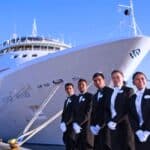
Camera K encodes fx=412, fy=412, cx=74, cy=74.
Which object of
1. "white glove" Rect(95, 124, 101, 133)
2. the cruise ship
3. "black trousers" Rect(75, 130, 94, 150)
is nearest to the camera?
"white glove" Rect(95, 124, 101, 133)

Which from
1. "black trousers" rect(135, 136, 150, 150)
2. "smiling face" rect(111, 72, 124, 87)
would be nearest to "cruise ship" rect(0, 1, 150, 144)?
"smiling face" rect(111, 72, 124, 87)

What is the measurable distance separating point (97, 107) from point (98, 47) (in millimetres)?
7441

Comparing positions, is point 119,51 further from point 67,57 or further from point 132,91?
point 132,91

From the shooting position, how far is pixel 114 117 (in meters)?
5.48

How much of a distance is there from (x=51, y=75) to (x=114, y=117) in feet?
29.1

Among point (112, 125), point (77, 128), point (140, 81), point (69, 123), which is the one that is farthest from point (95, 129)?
point (140, 81)

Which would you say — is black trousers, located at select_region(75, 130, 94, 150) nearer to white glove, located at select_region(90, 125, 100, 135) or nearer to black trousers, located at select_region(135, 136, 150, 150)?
white glove, located at select_region(90, 125, 100, 135)

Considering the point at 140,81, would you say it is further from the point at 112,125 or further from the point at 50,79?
the point at 50,79

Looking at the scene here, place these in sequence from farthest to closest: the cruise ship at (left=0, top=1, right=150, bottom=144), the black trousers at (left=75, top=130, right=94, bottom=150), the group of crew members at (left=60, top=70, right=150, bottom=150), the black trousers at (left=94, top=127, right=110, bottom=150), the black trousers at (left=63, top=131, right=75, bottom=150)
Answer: the cruise ship at (left=0, top=1, right=150, bottom=144), the black trousers at (left=63, top=131, right=75, bottom=150), the black trousers at (left=75, top=130, right=94, bottom=150), the black trousers at (left=94, top=127, right=110, bottom=150), the group of crew members at (left=60, top=70, right=150, bottom=150)

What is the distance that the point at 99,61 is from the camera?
13508mm

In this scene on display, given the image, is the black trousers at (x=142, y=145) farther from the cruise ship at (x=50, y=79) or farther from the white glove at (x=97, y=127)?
the cruise ship at (x=50, y=79)

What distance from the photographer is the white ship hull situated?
43.6 feet

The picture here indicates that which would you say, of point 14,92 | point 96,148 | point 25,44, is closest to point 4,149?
point 96,148

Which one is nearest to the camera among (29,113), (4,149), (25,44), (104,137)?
(104,137)
